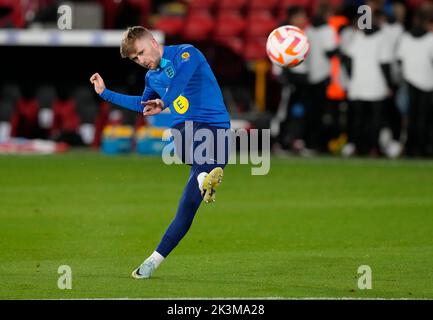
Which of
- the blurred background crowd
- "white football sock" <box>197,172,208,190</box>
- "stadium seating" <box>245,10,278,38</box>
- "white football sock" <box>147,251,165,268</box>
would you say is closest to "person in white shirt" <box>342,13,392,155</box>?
the blurred background crowd

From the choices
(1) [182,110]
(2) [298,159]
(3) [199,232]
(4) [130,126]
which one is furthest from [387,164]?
(1) [182,110]

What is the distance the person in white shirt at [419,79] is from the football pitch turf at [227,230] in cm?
132

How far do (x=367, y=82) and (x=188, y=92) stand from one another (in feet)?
39.6

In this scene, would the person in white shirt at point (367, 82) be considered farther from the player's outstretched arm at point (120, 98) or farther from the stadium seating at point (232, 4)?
the player's outstretched arm at point (120, 98)

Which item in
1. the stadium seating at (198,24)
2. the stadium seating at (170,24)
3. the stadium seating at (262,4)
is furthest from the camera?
the stadium seating at (262,4)

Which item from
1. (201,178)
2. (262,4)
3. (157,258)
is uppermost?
(262,4)

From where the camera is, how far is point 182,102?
10.4m

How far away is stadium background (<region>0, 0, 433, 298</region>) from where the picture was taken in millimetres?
10391

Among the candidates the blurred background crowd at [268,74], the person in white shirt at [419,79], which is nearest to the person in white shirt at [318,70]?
the blurred background crowd at [268,74]

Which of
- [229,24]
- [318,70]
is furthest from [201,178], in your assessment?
[229,24]

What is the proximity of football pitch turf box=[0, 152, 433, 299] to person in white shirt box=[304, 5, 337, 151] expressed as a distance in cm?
170

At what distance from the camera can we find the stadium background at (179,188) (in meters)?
10.4

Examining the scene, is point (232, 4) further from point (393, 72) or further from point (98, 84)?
point (98, 84)

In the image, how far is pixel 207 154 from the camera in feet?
33.5
